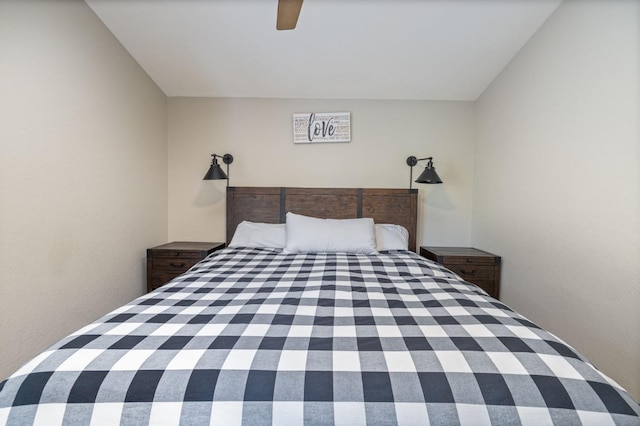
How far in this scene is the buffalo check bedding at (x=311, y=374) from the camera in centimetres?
62

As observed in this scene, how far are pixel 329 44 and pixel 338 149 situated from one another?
3.04ft

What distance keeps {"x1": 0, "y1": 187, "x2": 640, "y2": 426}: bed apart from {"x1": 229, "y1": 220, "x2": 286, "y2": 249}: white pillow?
1182mm

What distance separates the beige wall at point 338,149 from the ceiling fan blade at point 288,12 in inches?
49.1

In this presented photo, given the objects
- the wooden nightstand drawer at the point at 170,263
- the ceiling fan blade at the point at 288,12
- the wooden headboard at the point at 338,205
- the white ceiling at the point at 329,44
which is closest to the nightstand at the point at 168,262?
the wooden nightstand drawer at the point at 170,263

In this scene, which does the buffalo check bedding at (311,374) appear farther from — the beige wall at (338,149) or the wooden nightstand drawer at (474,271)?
the beige wall at (338,149)

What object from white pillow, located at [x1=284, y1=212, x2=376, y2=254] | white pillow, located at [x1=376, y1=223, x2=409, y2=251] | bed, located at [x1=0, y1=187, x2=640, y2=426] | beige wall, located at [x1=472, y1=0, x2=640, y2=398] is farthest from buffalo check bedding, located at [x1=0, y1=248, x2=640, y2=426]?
white pillow, located at [x1=376, y1=223, x2=409, y2=251]

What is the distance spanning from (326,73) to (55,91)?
73.7 inches

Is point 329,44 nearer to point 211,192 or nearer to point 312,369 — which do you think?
point 211,192

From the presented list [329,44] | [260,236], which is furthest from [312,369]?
[329,44]

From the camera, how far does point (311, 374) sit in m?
0.68

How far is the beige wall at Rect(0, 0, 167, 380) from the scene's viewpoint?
4.71ft

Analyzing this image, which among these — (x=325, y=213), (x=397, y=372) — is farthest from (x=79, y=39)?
(x=397, y=372)

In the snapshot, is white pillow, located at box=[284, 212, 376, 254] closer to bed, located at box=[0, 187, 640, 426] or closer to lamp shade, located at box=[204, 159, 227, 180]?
lamp shade, located at box=[204, 159, 227, 180]

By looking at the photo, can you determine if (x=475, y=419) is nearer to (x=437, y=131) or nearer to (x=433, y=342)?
(x=433, y=342)
